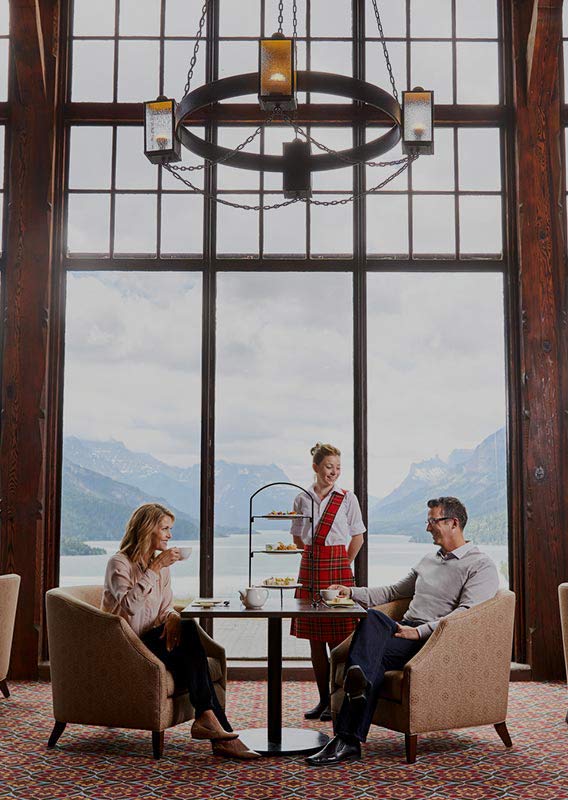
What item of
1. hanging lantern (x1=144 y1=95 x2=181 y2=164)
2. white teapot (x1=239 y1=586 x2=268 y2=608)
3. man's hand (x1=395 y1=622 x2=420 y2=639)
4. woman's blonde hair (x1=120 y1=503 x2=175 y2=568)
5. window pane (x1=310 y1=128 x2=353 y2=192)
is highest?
window pane (x1=310 y1=128 x2=353 y2=192)

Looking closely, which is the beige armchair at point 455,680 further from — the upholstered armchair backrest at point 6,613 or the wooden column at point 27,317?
the wooden column at point 27,317

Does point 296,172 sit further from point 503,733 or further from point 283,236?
point 503,733

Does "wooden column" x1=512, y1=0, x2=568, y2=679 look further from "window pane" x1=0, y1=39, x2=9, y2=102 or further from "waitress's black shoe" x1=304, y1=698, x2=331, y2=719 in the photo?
"window pane" x1=0, y1=39, x2=9, y2=102

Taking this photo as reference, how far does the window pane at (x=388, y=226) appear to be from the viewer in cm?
661

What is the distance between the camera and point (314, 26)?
675 centimetres

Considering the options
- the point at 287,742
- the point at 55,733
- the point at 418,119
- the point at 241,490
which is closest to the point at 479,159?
the point at 418,119

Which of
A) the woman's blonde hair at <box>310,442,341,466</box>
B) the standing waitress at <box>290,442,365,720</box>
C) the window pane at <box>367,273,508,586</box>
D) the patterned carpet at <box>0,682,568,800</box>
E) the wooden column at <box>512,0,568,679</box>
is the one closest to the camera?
the patterned carpet at <box>0,682,568,800</box>

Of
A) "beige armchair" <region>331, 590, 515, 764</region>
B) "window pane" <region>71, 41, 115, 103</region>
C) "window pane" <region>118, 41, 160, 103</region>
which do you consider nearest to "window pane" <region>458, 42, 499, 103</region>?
"window pane" <region>118, 41, 160, 103</region>

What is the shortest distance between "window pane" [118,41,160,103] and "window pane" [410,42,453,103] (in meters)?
1.86

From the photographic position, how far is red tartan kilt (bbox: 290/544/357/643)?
5098 millimetres

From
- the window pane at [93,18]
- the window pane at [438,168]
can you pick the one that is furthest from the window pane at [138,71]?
the window pane at [438,168]

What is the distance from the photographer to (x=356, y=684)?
13.2 feet

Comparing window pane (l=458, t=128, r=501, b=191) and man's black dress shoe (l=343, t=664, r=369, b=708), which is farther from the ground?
window pane (l=458, t=128, r=501, b=191)

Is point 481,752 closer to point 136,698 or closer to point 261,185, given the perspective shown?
point 136,698
